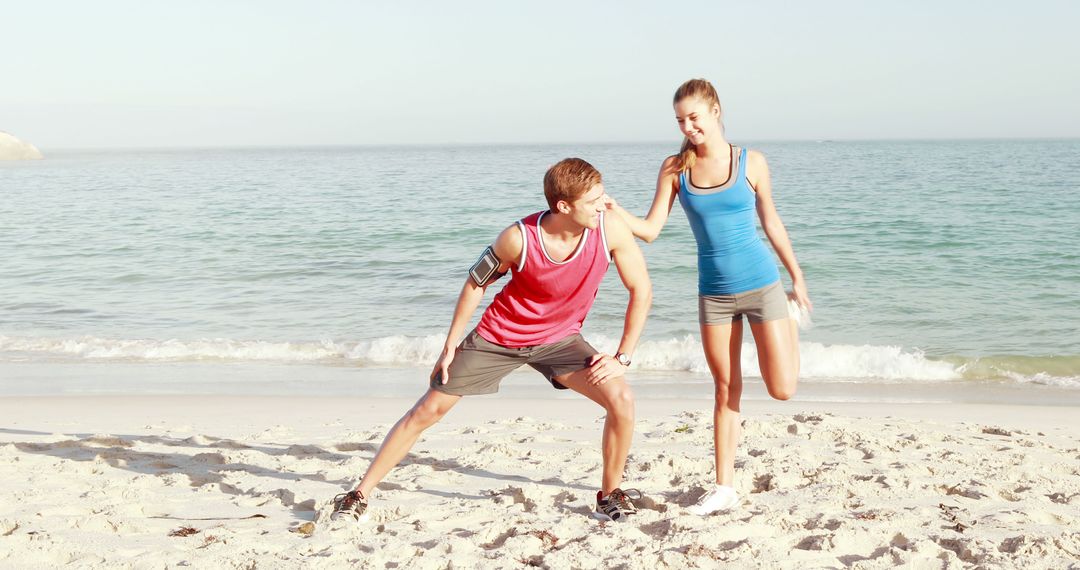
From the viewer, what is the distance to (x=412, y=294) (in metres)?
14.5

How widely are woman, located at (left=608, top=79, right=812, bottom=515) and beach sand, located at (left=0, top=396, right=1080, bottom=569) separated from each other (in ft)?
2.03

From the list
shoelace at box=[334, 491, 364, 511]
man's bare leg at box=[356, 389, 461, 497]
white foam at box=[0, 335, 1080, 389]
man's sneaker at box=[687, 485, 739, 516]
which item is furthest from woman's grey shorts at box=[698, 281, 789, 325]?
white foam at box=[0, 335, 1080, 389]

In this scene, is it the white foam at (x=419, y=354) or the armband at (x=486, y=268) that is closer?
the armband at (x=486, y=268)

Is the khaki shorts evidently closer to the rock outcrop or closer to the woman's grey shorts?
the woman's grey shorts

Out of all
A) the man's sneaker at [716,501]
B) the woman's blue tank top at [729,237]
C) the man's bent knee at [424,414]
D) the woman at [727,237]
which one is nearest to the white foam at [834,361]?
the man's sneaker at [716,501]

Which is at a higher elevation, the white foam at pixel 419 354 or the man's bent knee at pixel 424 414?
the man's bent knee at pixel 424 414

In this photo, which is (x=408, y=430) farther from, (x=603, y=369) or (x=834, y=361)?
(x=834, y=361)

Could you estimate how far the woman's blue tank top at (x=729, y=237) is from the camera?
13.1 ft

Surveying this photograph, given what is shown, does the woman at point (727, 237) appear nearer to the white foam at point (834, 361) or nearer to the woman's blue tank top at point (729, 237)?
the woman's blue tank top at point (729, 237)

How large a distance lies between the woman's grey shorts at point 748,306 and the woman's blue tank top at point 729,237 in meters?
0.03

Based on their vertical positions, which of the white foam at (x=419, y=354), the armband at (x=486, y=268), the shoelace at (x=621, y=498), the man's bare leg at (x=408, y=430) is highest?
the armband at (x=486, y=268)

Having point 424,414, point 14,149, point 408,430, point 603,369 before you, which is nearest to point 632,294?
point 603,369

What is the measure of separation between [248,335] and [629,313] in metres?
8.61

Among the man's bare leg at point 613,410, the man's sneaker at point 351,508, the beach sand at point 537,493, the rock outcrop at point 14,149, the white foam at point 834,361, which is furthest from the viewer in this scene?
the rock outcrop at point 14,149
